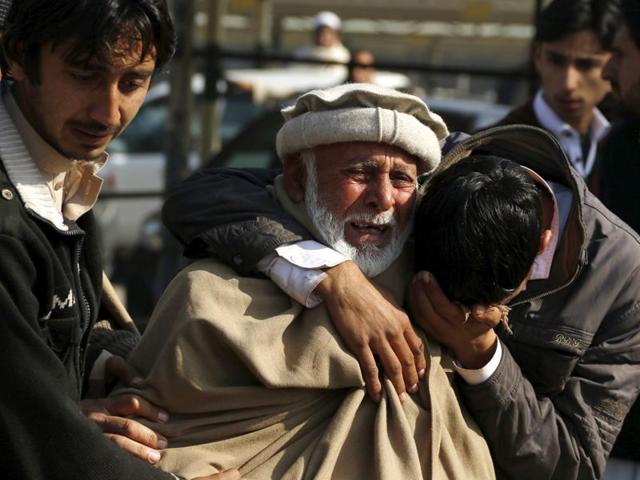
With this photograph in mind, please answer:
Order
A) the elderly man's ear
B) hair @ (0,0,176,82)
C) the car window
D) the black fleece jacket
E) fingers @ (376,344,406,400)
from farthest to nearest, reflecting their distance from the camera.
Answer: the car window → the elderly man's ear → fingers @ (376,344,406,400) → hair @ (0,0,176,82) → the black fleece jacket

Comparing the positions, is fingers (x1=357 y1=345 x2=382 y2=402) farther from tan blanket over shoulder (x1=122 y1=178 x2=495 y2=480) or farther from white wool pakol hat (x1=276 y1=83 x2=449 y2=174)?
white wool pakol hat (x1=276 y1=83 x2=449 y2=174)

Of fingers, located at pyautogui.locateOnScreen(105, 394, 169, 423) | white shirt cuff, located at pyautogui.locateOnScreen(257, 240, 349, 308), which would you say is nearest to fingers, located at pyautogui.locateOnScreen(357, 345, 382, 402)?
white shirt cuff, located at pyautogui.locateOnScreen(257, 240, 349, 308)

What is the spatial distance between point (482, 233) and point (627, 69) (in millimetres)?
1642

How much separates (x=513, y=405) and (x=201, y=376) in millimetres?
674

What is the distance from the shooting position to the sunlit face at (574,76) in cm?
565

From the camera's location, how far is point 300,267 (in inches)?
109

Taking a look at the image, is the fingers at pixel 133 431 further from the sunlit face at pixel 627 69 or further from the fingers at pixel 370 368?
the sunlit face at pixel 627 69

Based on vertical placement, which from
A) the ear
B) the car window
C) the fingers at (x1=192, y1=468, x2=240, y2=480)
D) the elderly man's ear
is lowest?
the car window

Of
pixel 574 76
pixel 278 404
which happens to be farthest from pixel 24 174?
pixel 574 76

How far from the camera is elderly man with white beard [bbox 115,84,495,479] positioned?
105 inches

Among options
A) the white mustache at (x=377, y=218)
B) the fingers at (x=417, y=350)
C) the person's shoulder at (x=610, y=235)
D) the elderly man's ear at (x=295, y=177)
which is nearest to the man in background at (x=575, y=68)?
the person's shoulder at (x=610, y=235)

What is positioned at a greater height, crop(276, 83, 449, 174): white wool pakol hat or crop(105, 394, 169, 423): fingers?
crop(276, 83, 449, 174): white wool pakol hat

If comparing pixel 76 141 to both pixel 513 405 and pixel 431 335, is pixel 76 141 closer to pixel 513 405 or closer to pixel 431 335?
pixel 431 335

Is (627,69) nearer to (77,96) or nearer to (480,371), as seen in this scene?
(480,371)
